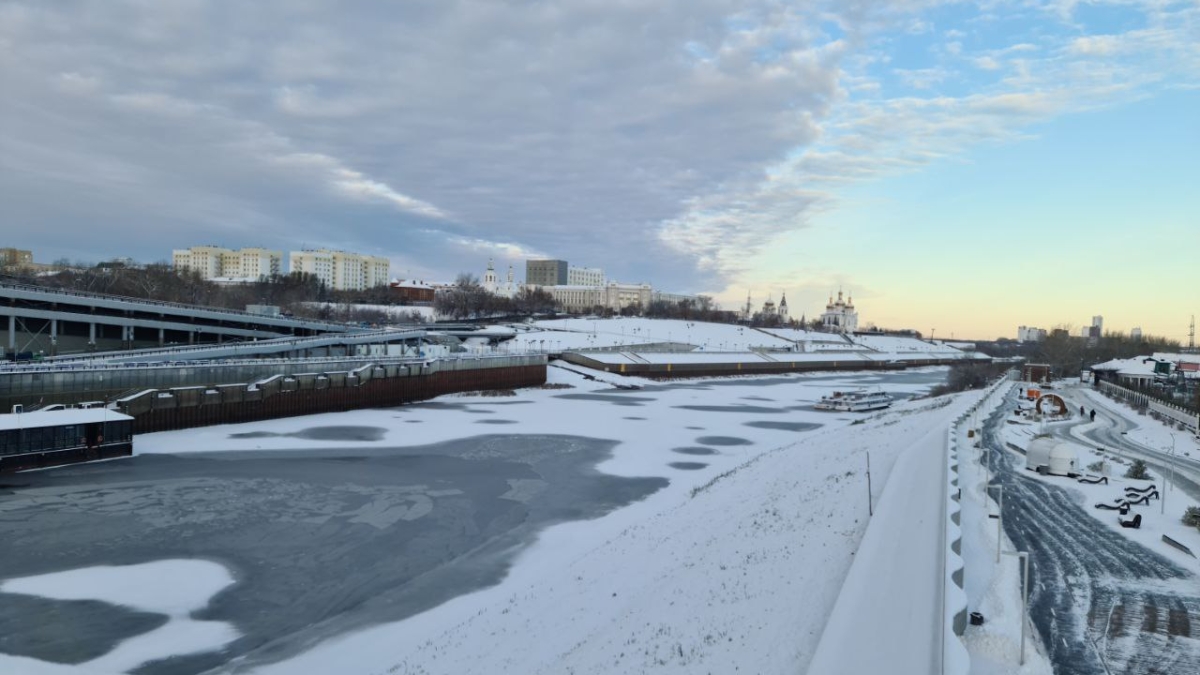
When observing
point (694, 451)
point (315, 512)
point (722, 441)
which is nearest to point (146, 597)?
point (315, 512)

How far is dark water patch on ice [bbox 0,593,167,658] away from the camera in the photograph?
12781mm

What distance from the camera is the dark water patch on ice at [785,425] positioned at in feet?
152

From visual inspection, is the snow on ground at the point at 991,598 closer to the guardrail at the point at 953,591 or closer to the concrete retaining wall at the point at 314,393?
the guardrail at the point at 953,591

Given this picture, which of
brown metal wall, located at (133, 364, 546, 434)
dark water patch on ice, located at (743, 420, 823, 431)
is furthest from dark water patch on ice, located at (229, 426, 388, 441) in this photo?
dark water patch on ice, located at (743, 420, 823, 431)

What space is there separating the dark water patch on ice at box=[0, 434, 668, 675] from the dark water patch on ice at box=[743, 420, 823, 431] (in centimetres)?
1738

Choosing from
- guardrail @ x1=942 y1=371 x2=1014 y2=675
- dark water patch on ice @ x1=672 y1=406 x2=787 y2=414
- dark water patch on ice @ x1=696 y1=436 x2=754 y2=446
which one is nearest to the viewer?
guardrail @ x1=942 y1=371 x2=1014 y2=675

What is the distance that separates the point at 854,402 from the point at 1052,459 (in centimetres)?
3517

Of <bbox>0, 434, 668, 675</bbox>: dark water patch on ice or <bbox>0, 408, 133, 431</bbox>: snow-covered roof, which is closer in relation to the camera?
<bbox>0, 434, 668, 675</bbox>: dark water patch on ice

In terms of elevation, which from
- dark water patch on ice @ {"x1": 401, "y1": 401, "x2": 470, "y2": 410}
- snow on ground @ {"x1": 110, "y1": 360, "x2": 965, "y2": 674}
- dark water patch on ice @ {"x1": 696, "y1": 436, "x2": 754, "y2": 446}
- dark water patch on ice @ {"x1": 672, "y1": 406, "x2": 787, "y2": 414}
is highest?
snow on ground @ {"x1": 110, "y1": 360, "x2": 965, "y2": 674}

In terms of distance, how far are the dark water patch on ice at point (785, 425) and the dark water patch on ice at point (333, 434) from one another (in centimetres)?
2267

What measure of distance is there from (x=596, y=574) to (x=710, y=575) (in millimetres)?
2798

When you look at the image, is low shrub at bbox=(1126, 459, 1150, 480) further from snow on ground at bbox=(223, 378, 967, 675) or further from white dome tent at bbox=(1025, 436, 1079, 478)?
snow on ground at bbox=(223, 378, 967, 675)

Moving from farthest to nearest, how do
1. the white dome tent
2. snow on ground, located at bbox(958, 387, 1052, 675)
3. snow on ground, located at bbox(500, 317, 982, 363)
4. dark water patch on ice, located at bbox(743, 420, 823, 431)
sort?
snow on ground, located at bbox(500, 317, 982, 363)
dark water patch on ice, located at bbox(743, 420, 823, 431)
the white dome tent
snow on ground, located at bbox(958, 387, 1052, 675)

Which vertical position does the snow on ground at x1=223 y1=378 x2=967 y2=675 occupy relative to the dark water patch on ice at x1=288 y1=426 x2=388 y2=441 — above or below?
above
